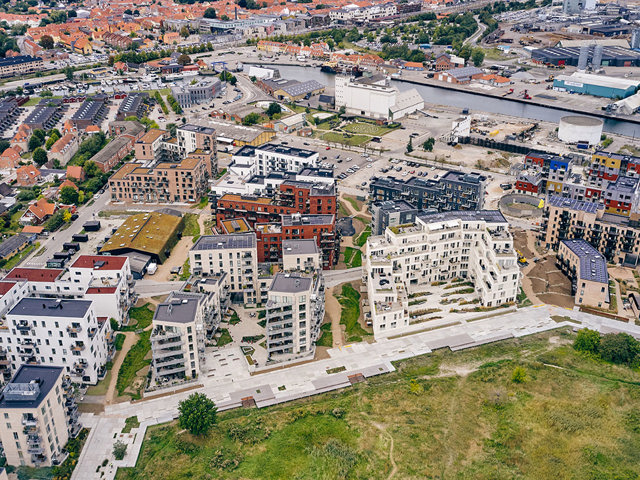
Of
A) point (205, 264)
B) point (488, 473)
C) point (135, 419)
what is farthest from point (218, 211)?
point (488, 473)

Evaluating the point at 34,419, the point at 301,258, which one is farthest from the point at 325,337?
A: the point at 34,419

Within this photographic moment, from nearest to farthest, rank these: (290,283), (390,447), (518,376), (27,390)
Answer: (27,390) < (390,447) < (518,376) < (290,283)

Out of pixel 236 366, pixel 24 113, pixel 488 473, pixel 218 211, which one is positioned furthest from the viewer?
pixel 24 113

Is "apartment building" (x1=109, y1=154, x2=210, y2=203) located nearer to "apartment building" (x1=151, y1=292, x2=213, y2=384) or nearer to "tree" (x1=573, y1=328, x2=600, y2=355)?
"apartment building" (x1=151, y1=292, x2=213, y2=384)

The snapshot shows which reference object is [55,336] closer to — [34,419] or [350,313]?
[34,419]

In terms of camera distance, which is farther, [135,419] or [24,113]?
[24,113]

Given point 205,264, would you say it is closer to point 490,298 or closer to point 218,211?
point 218,211
